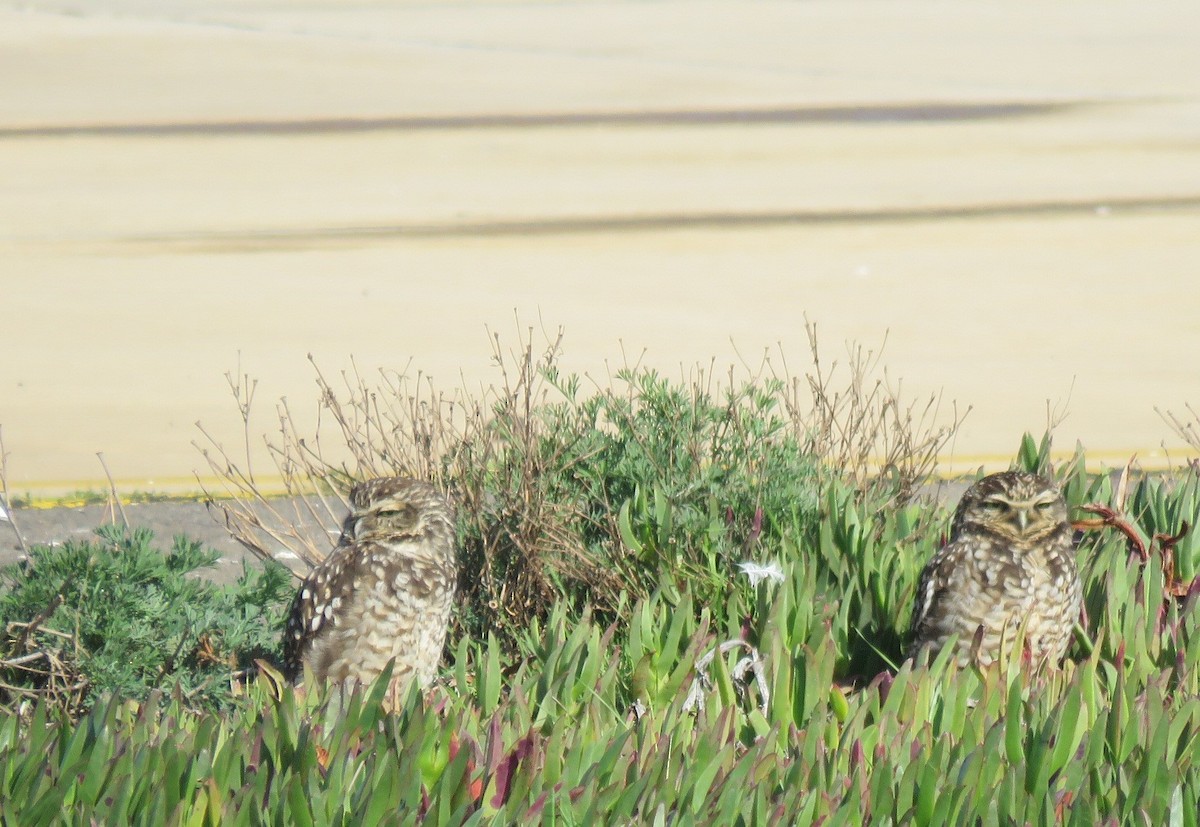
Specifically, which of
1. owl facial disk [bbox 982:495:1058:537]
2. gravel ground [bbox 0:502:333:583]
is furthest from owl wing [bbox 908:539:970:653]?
gravel ground [bbox 0:502:333:583]

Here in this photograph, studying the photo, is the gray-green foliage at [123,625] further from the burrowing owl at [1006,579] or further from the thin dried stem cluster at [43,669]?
the burrowing owl at [1006,579]

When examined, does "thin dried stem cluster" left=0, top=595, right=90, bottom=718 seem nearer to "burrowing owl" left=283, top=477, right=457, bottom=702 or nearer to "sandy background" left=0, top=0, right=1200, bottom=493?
"burrowing owl" left=283, top=477, right=457, bottom=702

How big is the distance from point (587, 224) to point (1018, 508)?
1006cm

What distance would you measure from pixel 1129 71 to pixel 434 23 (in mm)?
12943

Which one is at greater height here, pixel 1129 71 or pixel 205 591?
pixel 1129 71

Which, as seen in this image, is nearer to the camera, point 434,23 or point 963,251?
point 963,251

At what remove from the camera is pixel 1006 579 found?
4.62 meters

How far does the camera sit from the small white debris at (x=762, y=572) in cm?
503

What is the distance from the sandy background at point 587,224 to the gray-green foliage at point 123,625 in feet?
8.62

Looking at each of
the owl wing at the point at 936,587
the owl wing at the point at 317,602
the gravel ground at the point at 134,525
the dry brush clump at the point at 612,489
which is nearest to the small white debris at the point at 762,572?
the dry brush clump at the point at 612,489

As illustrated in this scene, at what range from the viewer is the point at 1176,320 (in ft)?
37.0

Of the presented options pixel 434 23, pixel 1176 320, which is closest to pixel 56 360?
pixel 1176 320

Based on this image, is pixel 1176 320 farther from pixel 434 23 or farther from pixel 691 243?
pixel 434 23

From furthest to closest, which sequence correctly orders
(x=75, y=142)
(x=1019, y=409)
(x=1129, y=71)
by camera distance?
(x=1129, y=71) → (x=75, y=142) → (x=1019, y=409)
